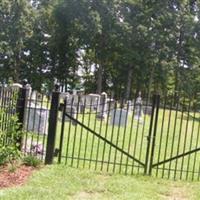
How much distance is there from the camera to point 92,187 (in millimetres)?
9289

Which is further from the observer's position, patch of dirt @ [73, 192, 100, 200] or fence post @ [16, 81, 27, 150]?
fence post @ [16, 81, 27, 150]

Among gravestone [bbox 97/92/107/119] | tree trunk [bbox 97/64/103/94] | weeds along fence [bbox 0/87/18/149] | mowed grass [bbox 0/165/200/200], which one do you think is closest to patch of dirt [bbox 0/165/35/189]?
mowed grass [bbox 0/165/200/200]

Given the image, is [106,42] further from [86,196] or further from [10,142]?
[86,196]

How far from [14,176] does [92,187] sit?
1483mm

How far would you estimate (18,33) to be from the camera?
51.8 metres

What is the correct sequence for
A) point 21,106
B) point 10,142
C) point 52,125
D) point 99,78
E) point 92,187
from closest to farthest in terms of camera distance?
1. point 92,187
2. point 10,142
3. point 52,125
4. point 21,106
5. point 99,78

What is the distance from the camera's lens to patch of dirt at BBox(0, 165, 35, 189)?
9.01 metres

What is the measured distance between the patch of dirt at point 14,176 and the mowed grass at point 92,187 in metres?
0.17

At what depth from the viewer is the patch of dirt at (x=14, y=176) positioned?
9008 mm

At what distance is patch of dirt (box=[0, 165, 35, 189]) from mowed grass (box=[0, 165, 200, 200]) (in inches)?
6.5

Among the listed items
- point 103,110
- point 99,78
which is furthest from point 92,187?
point 99,78

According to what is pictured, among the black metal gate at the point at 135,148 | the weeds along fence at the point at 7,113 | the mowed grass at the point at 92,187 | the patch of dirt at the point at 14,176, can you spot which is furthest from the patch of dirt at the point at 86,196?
the weeds along fence at the point at 7,113

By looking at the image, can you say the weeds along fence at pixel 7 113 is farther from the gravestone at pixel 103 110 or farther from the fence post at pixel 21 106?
the gravestone at pixel 103 110

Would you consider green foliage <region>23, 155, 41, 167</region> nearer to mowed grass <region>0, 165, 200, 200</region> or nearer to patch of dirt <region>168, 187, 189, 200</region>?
mowed grass <region>0, 165, 200, 200</region>
